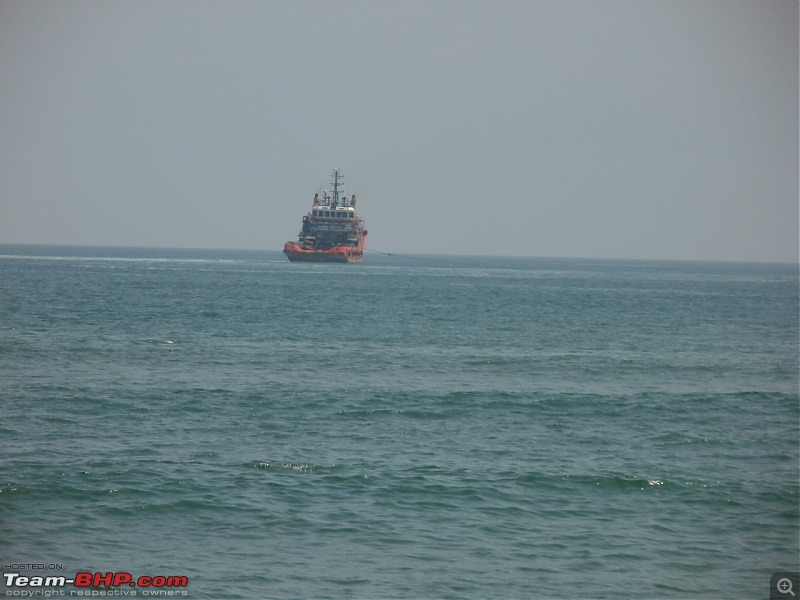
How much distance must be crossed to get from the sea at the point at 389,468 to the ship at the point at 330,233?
377 ft

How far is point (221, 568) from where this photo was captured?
52.7ft

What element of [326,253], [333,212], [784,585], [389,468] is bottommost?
[784,585]

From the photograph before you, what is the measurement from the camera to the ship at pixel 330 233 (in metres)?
164

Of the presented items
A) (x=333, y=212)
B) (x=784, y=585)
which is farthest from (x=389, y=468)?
(x=333, y=212)

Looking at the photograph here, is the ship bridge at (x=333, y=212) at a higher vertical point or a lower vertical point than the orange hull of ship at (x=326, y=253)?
higher

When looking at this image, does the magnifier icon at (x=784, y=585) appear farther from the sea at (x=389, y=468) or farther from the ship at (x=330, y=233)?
the ship at (x=330, y=233)

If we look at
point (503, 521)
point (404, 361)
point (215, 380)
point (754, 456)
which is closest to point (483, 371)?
point (404, 361)

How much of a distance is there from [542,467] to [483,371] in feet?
53.9

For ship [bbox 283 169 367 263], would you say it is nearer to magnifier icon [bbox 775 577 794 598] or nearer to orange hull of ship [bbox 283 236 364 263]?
orange hull of ship [bbox 283 236 364 263]

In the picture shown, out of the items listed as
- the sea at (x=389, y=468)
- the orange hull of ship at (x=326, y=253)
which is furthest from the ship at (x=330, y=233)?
the sea at (x=389, y=468)

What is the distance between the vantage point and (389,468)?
73.6ft

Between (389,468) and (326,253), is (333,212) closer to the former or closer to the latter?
(326,253)

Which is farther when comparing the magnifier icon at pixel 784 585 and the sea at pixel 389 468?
the sea at pixel 389 468

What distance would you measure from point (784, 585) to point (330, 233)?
500ft
